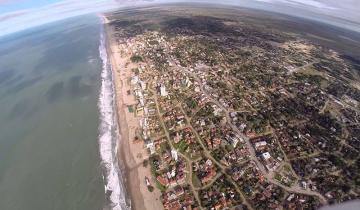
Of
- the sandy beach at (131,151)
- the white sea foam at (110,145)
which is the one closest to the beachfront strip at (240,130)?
the sandy beach at (131,151)

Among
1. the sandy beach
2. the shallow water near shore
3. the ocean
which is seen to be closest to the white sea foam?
the ocean

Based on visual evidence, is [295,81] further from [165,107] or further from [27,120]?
[27,120]

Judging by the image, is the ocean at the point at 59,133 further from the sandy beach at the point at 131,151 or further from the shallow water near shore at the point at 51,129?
the sandy beach at the point at 131,151

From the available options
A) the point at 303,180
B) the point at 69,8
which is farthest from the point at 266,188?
the point at 69,8

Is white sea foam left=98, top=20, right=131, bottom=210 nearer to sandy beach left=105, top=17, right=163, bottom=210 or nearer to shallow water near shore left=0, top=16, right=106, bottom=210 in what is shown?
sandy beach left=105, top=17, right=163, bottom=210

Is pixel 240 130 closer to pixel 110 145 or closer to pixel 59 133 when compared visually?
pixel 110 145

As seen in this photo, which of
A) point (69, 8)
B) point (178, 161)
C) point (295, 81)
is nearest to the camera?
point (178, 161)

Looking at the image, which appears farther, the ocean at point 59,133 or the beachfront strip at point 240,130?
the ocean at point 59,133

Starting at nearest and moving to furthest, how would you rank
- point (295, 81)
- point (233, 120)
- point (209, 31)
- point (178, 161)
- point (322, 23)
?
point (178, 161), point (233, 120), point (295, 81), point (209, 31), point (322, 23)
